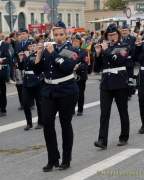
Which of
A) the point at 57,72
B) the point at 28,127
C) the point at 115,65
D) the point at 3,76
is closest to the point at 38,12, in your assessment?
the point at 3,76

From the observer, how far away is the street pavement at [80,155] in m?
7.74

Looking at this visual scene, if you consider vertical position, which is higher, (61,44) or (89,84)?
(61,44)

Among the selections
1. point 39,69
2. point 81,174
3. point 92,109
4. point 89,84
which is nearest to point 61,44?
point 39,69

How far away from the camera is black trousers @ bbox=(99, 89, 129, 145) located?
30.0ft

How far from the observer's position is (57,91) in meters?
7.84

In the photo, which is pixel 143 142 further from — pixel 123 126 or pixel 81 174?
pixel 81 174

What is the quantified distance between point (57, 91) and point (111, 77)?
159cm

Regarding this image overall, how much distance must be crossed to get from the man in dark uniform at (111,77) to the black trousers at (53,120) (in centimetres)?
123

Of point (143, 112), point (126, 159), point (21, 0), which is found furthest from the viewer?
point (21, 0)

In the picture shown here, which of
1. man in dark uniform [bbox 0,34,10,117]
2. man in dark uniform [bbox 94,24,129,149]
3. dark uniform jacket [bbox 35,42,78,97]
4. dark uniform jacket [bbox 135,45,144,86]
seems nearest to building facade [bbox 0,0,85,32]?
man in dark uniform [bbox 0,34,10,117]

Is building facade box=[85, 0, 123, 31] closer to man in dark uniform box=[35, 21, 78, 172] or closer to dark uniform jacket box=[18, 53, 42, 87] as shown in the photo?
dark uniform jacket box=[18, 53, 42, 87]

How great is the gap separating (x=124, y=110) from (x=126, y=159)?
1.10 m

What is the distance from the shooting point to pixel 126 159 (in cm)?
847

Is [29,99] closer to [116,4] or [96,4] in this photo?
[116,4]
